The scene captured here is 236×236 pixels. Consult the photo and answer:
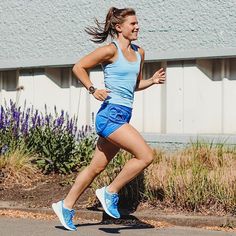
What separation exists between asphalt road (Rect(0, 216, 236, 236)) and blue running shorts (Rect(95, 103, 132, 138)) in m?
1.07

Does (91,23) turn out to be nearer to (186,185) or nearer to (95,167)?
(186,185)

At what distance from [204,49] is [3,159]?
3.77 metres

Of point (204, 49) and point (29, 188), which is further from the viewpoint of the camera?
point (204, 49)

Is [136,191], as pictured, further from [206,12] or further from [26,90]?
[26,90]

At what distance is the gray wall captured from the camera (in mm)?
12586

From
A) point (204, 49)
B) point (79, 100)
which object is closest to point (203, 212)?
point (204, 49)

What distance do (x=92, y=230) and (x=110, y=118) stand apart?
129cm

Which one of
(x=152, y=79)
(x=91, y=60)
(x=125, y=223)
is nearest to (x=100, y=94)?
(x=91, y=60)

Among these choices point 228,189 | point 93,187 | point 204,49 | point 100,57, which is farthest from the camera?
point 204,49

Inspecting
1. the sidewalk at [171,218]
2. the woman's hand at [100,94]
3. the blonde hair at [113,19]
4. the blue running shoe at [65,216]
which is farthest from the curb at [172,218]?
the blonde hair at [113,19]

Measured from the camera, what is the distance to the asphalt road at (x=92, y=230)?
8.11 metres

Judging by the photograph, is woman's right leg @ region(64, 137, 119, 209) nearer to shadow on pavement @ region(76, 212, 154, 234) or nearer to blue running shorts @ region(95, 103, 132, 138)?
blue running shorts @ region(95, 103, 132, 138)

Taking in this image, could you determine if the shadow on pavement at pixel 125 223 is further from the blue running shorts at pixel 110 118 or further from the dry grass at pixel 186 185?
the blue running shorts at pixel 110 118

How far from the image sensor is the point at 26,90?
15094mm
